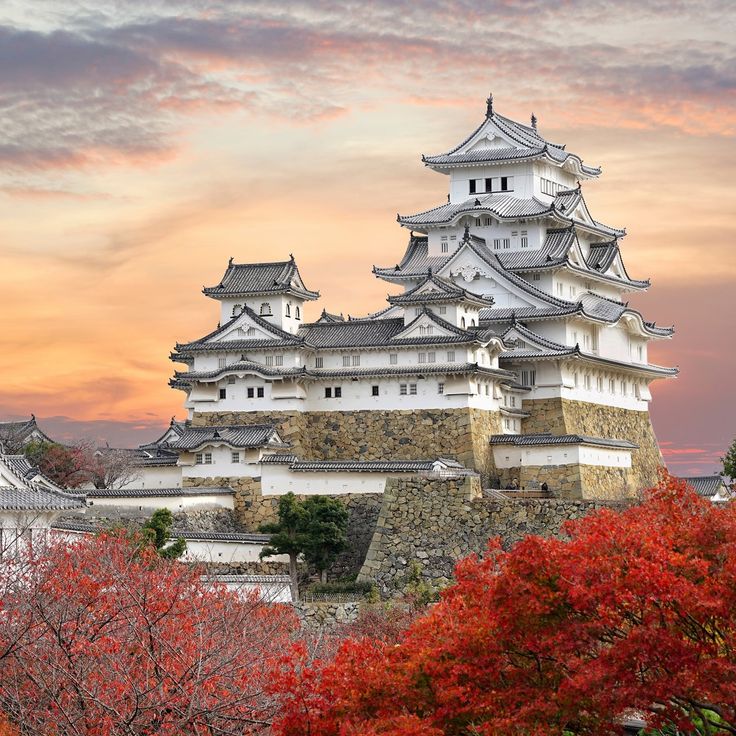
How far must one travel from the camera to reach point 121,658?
24875mm

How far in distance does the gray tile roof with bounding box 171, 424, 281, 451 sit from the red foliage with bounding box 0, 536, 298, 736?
78.3ft

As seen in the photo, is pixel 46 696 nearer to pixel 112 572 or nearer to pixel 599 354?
pixel 112 572

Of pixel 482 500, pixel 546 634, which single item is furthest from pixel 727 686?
pixel 482 500

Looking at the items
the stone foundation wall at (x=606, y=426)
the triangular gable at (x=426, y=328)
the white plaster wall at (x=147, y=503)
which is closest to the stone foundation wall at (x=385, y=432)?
the stone foundation wall at (x=606, y=426)

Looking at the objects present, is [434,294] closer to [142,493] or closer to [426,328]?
[426,328]

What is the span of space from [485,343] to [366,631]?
62.8ft

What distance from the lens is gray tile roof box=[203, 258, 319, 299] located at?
59.8 metres

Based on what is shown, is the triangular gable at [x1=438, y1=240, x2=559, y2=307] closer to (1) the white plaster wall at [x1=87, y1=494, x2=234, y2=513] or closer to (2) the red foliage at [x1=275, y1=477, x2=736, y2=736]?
(1) the white plaster wall at [x1=87, y1=494, x2=234, y2=513]

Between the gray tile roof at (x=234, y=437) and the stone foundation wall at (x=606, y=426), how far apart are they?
1187 centimetres

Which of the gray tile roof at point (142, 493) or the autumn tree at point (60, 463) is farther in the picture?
the autumn tree at point (60, 463)

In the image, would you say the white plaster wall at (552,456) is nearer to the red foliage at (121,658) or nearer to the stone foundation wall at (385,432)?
the stone foundation wall at (385,432)

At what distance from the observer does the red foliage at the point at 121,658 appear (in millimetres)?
22438

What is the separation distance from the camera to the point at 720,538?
2111 centimetres

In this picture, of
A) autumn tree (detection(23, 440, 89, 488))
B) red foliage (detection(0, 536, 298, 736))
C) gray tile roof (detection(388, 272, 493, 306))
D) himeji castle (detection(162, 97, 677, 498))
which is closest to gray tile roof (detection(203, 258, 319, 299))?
himeji castle (detection(162, 97, 677, 498))
